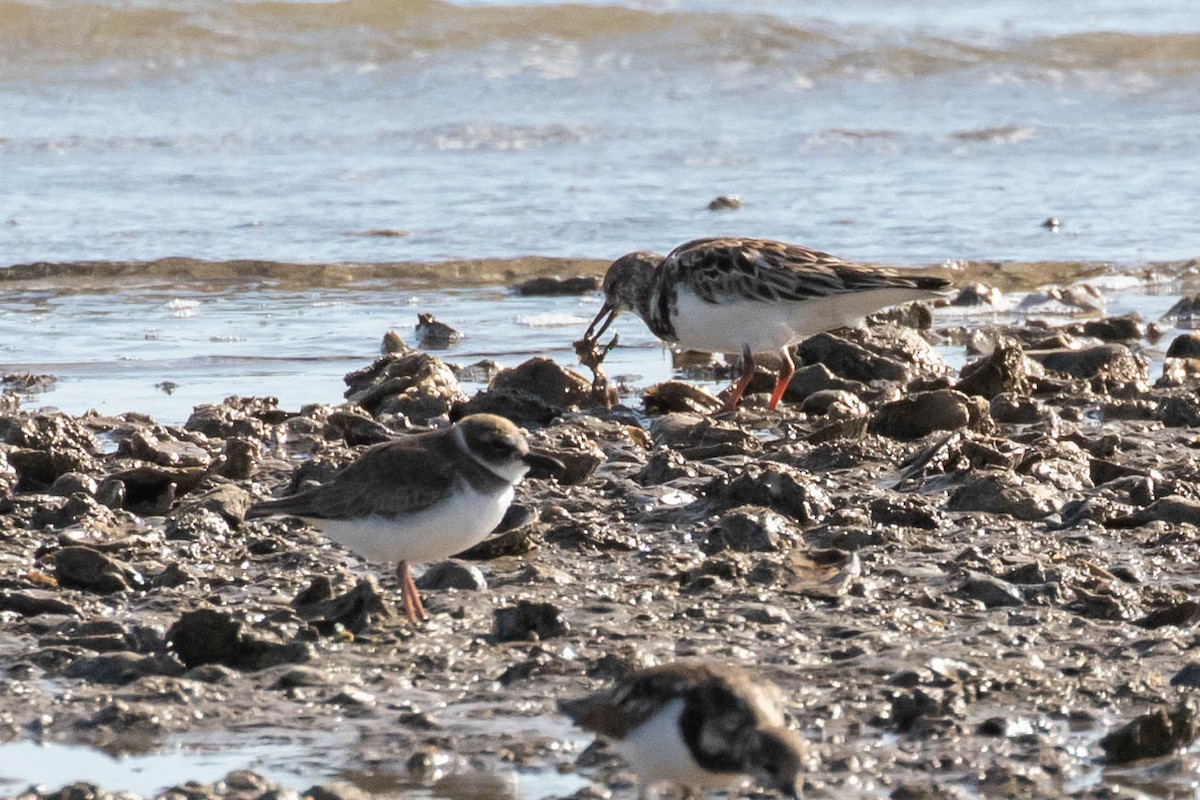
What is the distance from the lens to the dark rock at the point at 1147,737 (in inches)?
150

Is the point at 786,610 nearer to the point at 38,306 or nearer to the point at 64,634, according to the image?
the point at 64,634

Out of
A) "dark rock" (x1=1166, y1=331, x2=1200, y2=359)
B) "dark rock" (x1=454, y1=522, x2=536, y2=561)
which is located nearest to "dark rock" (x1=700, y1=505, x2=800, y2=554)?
"dark rock" (x1=454, y1=522, x2=536, y2=561)

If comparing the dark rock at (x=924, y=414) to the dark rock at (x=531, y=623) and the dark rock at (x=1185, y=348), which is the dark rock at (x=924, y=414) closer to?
the dark rock at (x=1185, y=348)

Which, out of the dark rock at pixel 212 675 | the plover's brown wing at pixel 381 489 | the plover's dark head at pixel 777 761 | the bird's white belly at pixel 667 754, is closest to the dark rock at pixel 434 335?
the plover's brown wing at pixel 381 489

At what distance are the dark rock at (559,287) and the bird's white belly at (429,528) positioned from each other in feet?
20.5

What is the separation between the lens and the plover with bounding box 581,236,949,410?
7.84 meters

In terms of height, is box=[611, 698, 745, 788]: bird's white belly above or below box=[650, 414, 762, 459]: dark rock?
below

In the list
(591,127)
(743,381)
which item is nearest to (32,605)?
(743,381)

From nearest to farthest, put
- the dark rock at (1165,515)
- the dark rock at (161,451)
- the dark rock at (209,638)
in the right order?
1. the dark rock at (209,638)
2. the dark rock at (1165,515)
3. the dark rock at (161,451)

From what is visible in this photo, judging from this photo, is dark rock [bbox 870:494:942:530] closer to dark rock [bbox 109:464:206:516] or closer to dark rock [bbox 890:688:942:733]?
dark rock [bbox 890:688:942:733]

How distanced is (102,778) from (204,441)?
3.32 m

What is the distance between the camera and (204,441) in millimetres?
6969

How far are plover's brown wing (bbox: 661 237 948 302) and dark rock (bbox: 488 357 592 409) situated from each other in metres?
0.75

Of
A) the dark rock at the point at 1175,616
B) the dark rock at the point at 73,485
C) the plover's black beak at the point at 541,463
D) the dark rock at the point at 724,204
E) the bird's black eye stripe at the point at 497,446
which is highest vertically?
the dark rock at the point at 724,204
